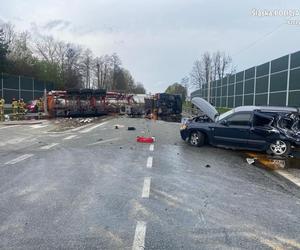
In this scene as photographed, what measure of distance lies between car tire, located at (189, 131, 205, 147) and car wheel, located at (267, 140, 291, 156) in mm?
2754

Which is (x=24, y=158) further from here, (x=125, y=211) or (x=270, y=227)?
(x=270, y=227)

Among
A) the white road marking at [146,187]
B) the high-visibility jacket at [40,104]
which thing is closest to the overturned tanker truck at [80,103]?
the high-visibility jacket at [40,104]

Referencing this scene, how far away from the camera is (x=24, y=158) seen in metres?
11.6

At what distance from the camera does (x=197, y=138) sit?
49.1 feet

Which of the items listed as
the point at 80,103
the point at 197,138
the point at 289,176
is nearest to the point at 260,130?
the point at 197,138

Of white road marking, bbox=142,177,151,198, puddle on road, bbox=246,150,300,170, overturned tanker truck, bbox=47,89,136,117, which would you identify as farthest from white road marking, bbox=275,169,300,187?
overturned tanker truck, bbox=47,89,136,117

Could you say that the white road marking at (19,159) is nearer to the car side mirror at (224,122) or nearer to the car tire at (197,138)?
the car tire at (197,138)

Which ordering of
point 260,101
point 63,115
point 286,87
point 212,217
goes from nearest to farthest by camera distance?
point 212,217
point 286,87
point 260,101
point 63,115

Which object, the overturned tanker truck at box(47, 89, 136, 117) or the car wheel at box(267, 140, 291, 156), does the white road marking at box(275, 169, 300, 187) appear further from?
the overturned tanker truck at box(47, 89, 136, 117)

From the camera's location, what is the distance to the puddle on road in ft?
36.4

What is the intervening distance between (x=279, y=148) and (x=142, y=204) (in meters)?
7.63

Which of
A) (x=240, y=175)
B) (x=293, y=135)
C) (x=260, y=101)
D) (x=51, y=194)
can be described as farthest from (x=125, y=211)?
(x=260, y=101)

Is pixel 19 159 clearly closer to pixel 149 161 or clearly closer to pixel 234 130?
pixel 149 161

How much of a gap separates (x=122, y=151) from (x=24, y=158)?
310 centimetres
